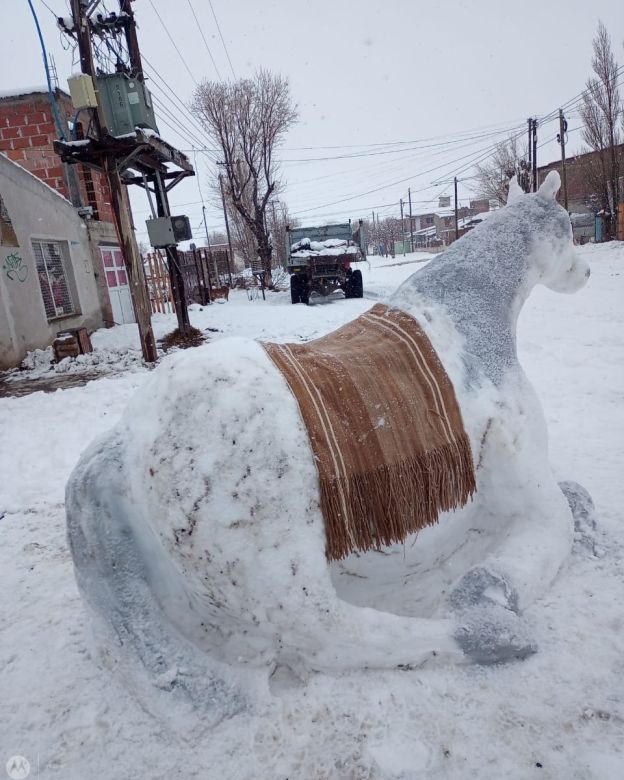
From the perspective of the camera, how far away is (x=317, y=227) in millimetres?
14641

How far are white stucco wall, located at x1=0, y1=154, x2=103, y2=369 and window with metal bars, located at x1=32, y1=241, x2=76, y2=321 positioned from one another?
147 millimetres

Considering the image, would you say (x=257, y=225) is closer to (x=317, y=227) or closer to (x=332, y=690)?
(x=317, y=227)

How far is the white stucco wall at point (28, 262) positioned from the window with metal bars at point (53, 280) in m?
0.15

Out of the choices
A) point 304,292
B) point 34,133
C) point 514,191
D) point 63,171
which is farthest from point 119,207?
point 304,292

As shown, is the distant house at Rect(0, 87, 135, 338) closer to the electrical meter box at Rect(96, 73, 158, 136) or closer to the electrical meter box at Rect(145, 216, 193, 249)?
the electrical meter box at Rect(96, 73, 158, 136)

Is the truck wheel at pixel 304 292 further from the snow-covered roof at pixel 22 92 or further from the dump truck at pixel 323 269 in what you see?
the snow-covered roof at pixel 22 92

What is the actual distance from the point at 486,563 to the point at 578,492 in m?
0.86

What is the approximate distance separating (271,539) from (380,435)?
1.65 feet

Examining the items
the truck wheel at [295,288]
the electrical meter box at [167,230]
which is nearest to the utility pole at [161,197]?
the electrical meter box at [167,230]

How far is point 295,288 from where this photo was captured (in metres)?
13.2

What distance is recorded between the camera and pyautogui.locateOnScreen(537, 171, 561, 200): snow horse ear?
2.39m

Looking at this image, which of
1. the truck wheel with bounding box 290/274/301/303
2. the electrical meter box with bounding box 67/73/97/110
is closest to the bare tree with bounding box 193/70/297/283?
the truck wheel with bounding box 290/274/301/303

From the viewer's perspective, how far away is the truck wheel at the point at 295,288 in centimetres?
1301

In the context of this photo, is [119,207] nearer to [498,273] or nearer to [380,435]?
[498,273]
